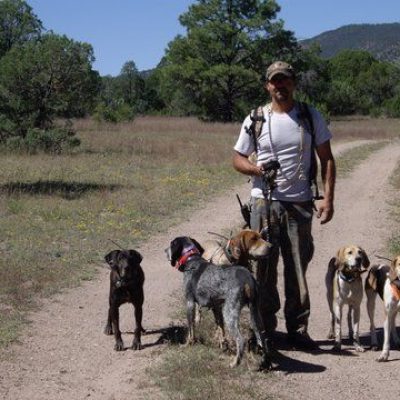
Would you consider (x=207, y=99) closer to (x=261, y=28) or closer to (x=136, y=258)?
(x=261, y=28)

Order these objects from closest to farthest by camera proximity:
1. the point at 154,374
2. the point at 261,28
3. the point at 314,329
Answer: the point at 154,374
the point at 314,329
the point at 261,28

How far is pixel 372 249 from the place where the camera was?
10.8 m

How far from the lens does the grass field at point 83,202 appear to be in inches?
337

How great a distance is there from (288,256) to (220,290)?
2.55 feet

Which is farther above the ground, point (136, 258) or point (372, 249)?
point (136, 258)

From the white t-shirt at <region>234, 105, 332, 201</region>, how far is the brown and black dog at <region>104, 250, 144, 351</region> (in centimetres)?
136

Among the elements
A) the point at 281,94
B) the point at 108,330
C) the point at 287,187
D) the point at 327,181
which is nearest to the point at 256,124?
the point at 281,94

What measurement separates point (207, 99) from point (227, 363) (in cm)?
4577

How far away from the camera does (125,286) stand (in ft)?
20.0

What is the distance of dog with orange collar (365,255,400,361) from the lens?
229 inches

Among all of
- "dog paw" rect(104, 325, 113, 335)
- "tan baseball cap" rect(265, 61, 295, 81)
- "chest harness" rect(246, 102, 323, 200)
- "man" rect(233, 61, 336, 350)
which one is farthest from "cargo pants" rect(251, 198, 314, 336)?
"dog paw" rect(104, 325, 113, 335)

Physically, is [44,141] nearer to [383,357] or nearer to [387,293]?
[387,293]

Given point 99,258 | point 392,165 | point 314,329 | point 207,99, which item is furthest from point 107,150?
point 207,99

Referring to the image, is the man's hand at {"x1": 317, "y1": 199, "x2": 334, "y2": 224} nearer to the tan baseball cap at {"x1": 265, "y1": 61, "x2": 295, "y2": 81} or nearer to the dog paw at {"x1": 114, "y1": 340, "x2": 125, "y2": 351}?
the tan baseball cap at {"x1": 265, "y1": 61, "x2": 295, "y2": 81}
